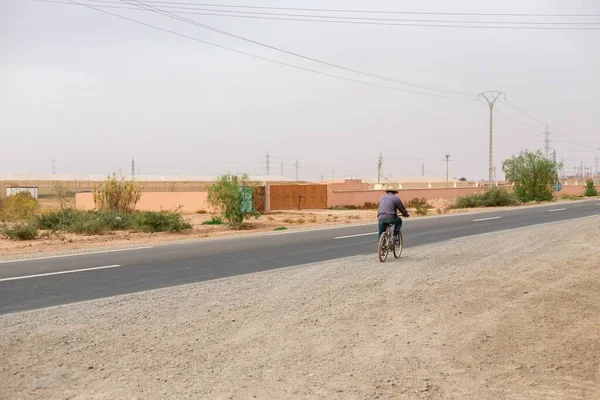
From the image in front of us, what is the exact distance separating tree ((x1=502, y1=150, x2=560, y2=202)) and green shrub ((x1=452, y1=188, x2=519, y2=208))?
7.65 metres

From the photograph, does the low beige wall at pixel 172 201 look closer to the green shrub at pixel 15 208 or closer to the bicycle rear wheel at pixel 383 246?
the green shrub at pixel 15 208

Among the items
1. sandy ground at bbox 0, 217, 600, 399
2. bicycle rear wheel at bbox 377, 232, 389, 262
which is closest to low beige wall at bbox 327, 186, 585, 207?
bicycle rear wheel at bbox 377, 232, 389, 262

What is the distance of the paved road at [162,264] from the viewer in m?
10.6

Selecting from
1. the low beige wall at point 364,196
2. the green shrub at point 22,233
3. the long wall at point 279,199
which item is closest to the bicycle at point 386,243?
the green shrub at point 22,233

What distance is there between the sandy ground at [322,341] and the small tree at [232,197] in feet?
51.1

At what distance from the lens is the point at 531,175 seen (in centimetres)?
5997

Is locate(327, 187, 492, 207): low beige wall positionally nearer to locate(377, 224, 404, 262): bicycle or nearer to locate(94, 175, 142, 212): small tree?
locate(94, 175, 142, 212): small tree

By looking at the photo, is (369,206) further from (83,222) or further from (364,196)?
(83,222)

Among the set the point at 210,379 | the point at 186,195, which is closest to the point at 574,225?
the point at 210,379

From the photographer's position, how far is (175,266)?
1395 centimetres

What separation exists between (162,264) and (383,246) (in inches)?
205

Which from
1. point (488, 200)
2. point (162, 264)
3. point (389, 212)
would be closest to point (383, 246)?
point (389, 212)

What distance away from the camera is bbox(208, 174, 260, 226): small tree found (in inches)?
1077

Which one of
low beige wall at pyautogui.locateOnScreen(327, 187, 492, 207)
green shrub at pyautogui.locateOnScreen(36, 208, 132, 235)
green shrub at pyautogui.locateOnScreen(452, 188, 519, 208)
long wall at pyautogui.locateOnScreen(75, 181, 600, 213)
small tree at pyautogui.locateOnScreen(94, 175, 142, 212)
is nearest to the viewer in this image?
green shrub at pyautogui.locateOnScreen(36, 208, 132, 235)
